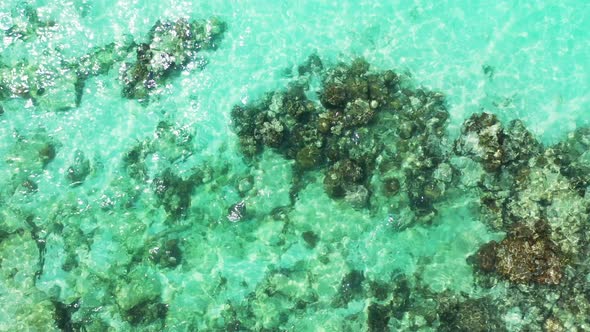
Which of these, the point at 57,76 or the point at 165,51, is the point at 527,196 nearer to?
the point at 165,51

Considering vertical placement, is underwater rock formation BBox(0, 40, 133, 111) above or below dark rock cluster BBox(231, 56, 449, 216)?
below

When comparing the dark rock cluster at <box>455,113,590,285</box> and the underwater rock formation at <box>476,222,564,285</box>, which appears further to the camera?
the dark rock cluster at <box>455,113,590,285</box>

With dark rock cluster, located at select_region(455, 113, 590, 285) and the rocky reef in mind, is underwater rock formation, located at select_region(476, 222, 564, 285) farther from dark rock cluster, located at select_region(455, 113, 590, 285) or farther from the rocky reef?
the rocky reef

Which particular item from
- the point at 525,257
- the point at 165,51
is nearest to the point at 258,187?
the point at 165,51

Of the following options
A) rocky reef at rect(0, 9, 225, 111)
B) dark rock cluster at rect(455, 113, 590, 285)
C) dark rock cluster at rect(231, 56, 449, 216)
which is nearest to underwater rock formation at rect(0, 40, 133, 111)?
rocky reef at rect(0, 9, 225, 111)

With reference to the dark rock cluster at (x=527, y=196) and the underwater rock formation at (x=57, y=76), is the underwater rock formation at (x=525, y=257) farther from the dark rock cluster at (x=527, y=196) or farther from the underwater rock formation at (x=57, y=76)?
the underwater rock formation at (x=57, y=76)

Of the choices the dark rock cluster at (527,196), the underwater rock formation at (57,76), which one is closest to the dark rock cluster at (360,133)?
the dark rock cluster at (527,196)

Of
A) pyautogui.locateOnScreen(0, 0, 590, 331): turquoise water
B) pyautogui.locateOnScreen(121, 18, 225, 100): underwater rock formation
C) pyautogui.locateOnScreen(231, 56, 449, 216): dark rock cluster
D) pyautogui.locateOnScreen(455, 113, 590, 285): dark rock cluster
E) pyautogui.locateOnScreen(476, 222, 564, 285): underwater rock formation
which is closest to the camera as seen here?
pyautogui.locateOnScreen(476, 222, 564, 285): underwater rock formation

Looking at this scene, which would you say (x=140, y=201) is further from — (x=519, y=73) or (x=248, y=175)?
(x=519, y=73)
